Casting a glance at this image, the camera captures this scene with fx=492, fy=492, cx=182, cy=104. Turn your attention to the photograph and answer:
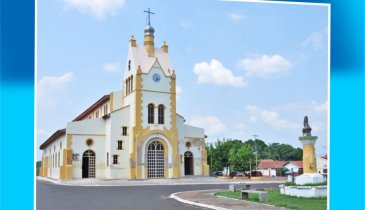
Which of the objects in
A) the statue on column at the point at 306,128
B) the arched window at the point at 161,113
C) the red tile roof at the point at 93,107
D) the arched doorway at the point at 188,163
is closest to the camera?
the red tile roof at the point at 93,107

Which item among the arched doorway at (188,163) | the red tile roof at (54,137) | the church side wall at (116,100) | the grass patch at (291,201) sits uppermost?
the church side wall at (116,100)

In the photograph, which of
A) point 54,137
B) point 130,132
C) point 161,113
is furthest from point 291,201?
point 161,113

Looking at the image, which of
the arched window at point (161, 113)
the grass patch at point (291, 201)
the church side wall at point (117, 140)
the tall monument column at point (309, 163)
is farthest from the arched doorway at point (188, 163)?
the tall monument column at point (309, 163)

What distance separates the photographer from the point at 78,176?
8516 millimetres

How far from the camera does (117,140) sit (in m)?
9.37

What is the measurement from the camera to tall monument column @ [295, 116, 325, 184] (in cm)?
811

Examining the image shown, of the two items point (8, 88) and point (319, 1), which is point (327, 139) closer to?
point (319, 1)

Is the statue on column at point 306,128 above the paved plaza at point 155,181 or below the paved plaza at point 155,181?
above

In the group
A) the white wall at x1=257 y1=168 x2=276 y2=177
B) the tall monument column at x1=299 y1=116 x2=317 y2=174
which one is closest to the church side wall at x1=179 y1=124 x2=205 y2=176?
the white wall at x1=257 y1=168 x2=276 y2=177

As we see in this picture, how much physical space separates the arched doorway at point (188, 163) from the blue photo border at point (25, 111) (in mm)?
3964

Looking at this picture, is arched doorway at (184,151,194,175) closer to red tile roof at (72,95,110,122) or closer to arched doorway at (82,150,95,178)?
arched doorway at (82,150,95,178)

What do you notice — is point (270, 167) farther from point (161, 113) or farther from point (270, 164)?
point (161, 113)

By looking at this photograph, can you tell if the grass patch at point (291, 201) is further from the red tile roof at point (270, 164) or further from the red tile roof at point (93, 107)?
the red tile roof at point (93, 107)

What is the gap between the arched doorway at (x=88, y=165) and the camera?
8.53 metres
